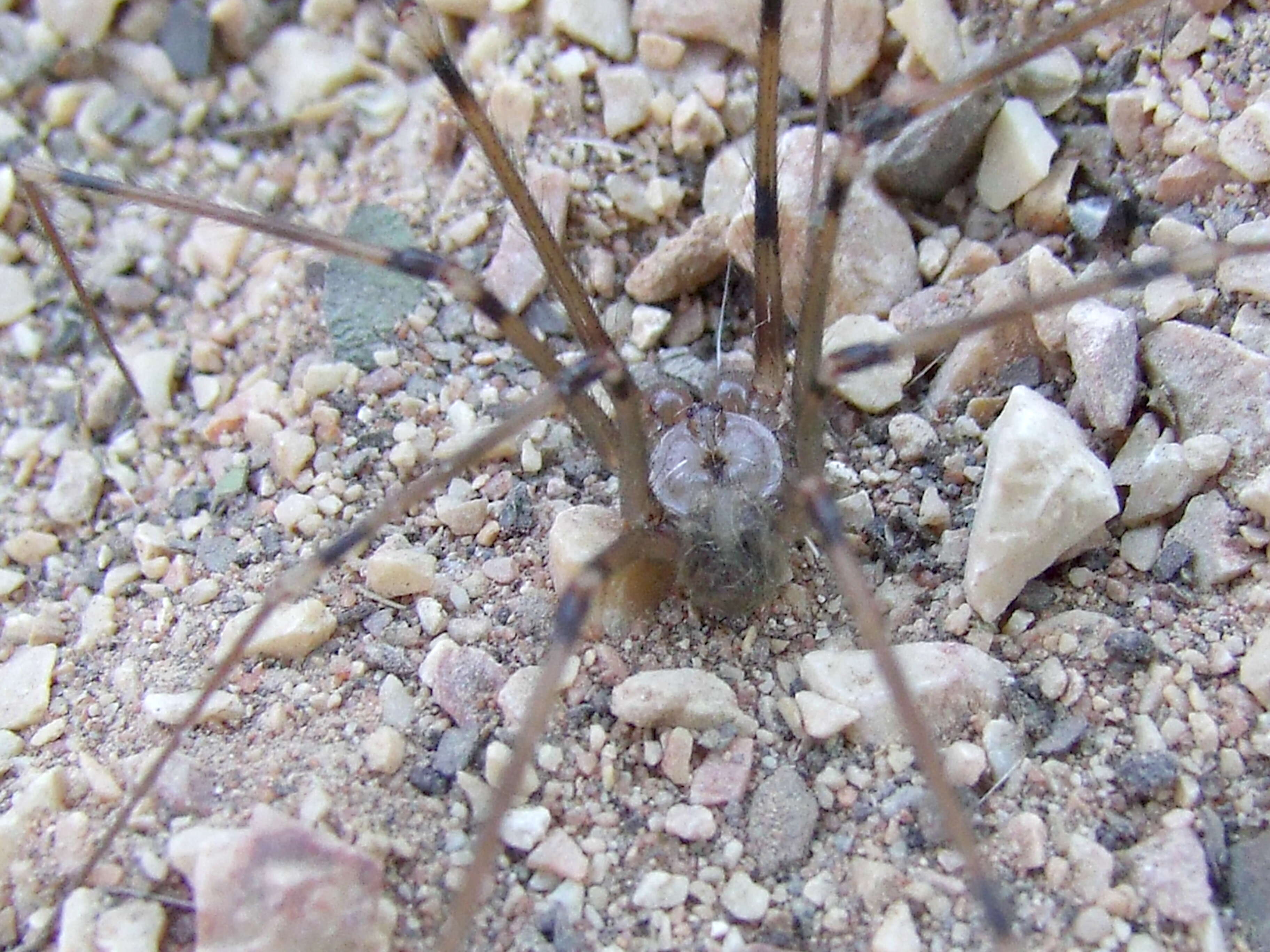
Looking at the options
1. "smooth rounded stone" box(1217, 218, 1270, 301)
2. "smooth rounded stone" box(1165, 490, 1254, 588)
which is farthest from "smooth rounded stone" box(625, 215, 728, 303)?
"smooth rounded stone" box(1165, 490, 1254, 588)

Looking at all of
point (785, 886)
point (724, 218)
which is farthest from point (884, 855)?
point (724, 218)

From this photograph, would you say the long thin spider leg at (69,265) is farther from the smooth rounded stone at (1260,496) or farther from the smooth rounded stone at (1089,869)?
the smooth rounded stone at (1260,496)

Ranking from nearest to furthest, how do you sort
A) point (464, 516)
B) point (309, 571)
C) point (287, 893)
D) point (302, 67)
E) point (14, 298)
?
point (287, 893) → point (309, 571) → point (464, 516) → point (14, 298) → point (302, 67)

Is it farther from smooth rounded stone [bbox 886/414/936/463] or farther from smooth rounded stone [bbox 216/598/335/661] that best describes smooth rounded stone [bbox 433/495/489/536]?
smooth rounded stone [bbox 886/414/936/463]

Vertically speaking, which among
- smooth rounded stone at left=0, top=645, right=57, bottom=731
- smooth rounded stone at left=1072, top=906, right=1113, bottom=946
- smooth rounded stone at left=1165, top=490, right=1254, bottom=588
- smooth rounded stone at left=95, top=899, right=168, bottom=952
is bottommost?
smooth rounded stone at left=1072, top=906, right=1113, bottom=946

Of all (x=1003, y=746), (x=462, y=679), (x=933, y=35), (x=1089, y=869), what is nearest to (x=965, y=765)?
(x=1003, y=746)

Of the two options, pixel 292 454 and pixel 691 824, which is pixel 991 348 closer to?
pixel 691 824
